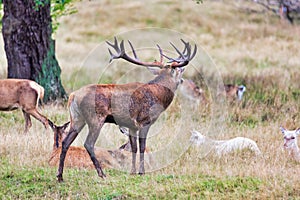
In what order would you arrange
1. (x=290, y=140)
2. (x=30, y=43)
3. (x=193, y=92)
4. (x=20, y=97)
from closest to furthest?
(x=290, y=140), (x=20, y=97), (x=30, y=43), (x=193, y=92)

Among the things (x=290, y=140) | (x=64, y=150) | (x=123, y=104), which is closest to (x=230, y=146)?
(x=290, y=140)

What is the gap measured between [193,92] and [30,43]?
359 cm

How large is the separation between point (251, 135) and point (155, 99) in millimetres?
3052

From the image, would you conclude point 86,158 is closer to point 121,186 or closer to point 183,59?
point 121,186

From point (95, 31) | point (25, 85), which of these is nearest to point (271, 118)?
point (25, 85)

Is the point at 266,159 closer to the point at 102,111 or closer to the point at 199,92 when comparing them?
the point at 102,111

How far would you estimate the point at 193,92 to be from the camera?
48.6ft

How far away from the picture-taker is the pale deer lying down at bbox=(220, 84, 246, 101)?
1455 cm

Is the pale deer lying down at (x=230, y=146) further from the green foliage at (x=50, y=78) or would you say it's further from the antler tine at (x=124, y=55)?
the green foliage at (x=50, y=78)

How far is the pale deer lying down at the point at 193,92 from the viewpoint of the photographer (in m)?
14.4

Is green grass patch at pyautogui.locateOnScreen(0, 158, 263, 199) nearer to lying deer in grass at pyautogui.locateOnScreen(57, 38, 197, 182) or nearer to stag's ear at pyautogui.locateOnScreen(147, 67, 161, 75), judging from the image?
lying deer in grass at pyautogui.locateOnScreen(57, 38, 197, 182)

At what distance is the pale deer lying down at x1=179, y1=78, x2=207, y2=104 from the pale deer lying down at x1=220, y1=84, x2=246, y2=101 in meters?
0.53

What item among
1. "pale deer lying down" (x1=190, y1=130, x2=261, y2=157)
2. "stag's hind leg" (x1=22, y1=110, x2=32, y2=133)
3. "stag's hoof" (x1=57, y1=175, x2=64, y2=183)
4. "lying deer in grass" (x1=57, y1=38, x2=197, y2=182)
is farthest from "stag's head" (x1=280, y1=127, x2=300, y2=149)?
"stag's hind leg" (x1=22, y1=110, x2=32, y2=133)

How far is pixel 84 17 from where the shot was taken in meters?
31.3
